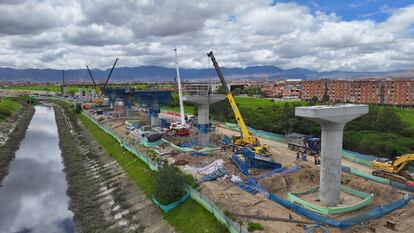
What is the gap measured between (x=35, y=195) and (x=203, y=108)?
24.5 meters

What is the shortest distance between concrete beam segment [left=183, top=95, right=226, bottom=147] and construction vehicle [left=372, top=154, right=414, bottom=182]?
2338cm

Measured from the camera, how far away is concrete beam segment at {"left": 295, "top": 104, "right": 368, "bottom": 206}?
93.8 ft

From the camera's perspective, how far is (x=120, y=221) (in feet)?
117

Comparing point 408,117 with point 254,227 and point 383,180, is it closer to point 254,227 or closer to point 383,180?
point 383,180

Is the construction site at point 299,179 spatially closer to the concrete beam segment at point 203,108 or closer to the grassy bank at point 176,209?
the concrete beam segment at point 203,108

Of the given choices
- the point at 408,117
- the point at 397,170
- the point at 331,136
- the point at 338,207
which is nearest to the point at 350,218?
the point at 338,207

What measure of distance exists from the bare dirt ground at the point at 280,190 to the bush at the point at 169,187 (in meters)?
2.31

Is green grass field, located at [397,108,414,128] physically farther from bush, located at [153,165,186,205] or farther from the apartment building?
bush, located at [153,165,186,205]

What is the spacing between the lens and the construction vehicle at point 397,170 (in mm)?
36606

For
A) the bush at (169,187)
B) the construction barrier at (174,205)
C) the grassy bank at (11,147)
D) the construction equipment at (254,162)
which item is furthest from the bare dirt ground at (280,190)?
the grassy bank at (11,147)

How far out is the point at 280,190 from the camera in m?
36.3

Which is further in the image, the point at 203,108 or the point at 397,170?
the point at 203,108

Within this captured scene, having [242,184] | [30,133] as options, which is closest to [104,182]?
[242,184]

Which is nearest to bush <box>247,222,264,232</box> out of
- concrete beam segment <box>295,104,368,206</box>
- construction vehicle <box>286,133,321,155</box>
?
concrete beam segment <box>295,104,368,206</box>
